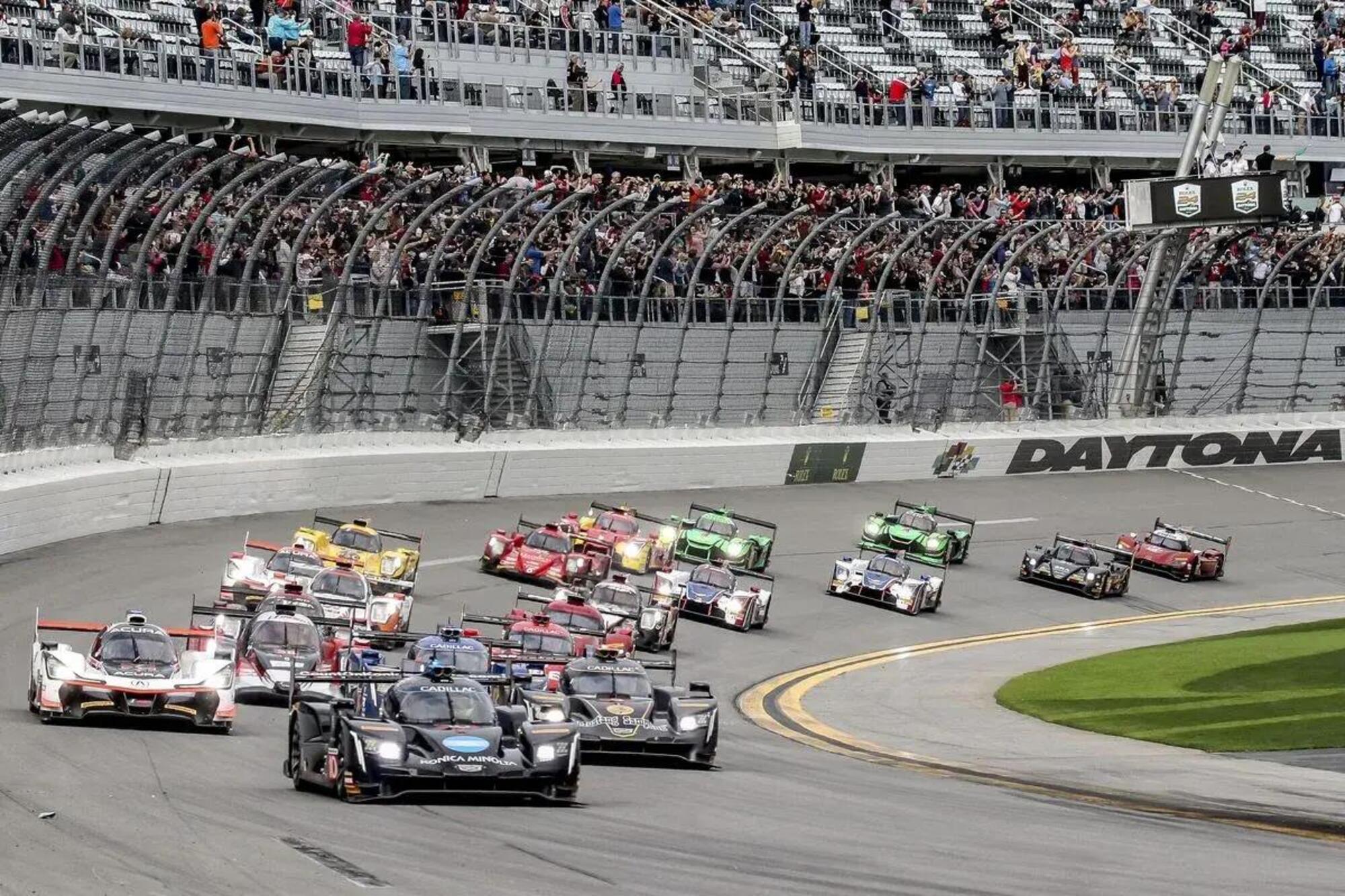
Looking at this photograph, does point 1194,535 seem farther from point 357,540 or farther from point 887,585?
point 357,540

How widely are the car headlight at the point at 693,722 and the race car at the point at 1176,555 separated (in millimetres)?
19309

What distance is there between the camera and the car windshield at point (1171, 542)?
39.1 m

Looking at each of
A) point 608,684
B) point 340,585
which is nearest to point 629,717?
point 608,684

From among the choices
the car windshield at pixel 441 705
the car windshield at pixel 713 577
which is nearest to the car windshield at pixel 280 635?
the car windshield at pixel 441 705

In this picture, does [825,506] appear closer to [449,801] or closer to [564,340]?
[564,340]

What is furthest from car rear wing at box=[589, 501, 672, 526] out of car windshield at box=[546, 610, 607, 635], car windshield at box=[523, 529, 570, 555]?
car windshield at box=[546, 610, 607, 635]

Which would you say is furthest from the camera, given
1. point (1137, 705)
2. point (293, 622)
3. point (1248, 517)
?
point (1248, 517)

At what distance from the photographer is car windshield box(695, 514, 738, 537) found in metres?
36.2

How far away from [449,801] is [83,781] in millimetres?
2746

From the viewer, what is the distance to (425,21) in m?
48.1

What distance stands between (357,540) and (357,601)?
14.1 feet

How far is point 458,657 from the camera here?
22.4 meters

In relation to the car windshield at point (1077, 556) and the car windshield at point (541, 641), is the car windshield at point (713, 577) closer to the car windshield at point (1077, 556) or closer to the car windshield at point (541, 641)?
the car windshield at point (541, 641)

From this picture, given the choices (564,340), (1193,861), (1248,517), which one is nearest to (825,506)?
(564,340)
